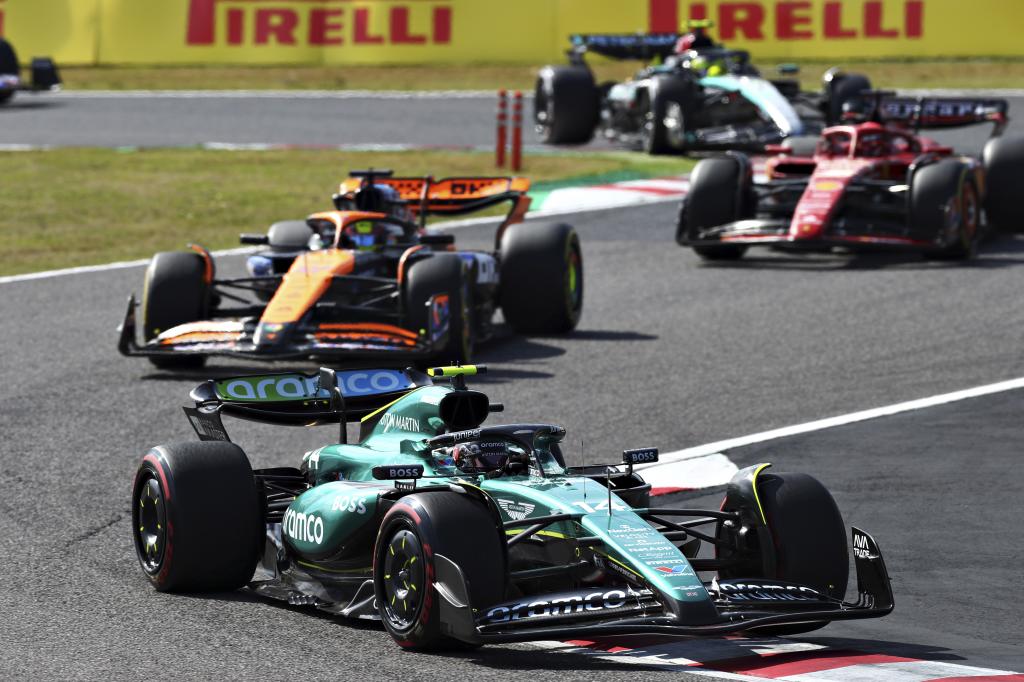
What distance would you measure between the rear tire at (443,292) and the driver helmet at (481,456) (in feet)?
18.8

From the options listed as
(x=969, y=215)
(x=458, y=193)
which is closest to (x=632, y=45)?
(x=969, y=215)

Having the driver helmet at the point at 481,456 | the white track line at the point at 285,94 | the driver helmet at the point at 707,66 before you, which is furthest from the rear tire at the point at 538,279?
the white track line at the point at 285,94

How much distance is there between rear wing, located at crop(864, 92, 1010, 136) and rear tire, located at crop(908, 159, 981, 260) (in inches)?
91.9

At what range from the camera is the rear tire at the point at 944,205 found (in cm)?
1805

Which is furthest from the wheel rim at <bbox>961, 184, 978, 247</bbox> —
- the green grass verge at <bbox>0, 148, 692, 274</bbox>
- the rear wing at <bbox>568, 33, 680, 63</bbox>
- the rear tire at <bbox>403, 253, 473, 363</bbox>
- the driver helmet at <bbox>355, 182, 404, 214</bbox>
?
the rear wing at <bbox>568, 33, 680, 63</bbox>

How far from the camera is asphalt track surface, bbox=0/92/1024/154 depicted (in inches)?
1177

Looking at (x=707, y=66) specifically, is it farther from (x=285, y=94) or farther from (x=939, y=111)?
(x=285, y=94)

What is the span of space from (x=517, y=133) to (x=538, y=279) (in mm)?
10212

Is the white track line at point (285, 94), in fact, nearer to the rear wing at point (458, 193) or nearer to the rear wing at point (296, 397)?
the rear wing at point (458, 193)

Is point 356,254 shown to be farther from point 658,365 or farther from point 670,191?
point 670,191

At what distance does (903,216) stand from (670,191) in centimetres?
562

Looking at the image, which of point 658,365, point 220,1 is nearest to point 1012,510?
point 658,365

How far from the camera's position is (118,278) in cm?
1872

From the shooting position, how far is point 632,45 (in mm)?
28000
